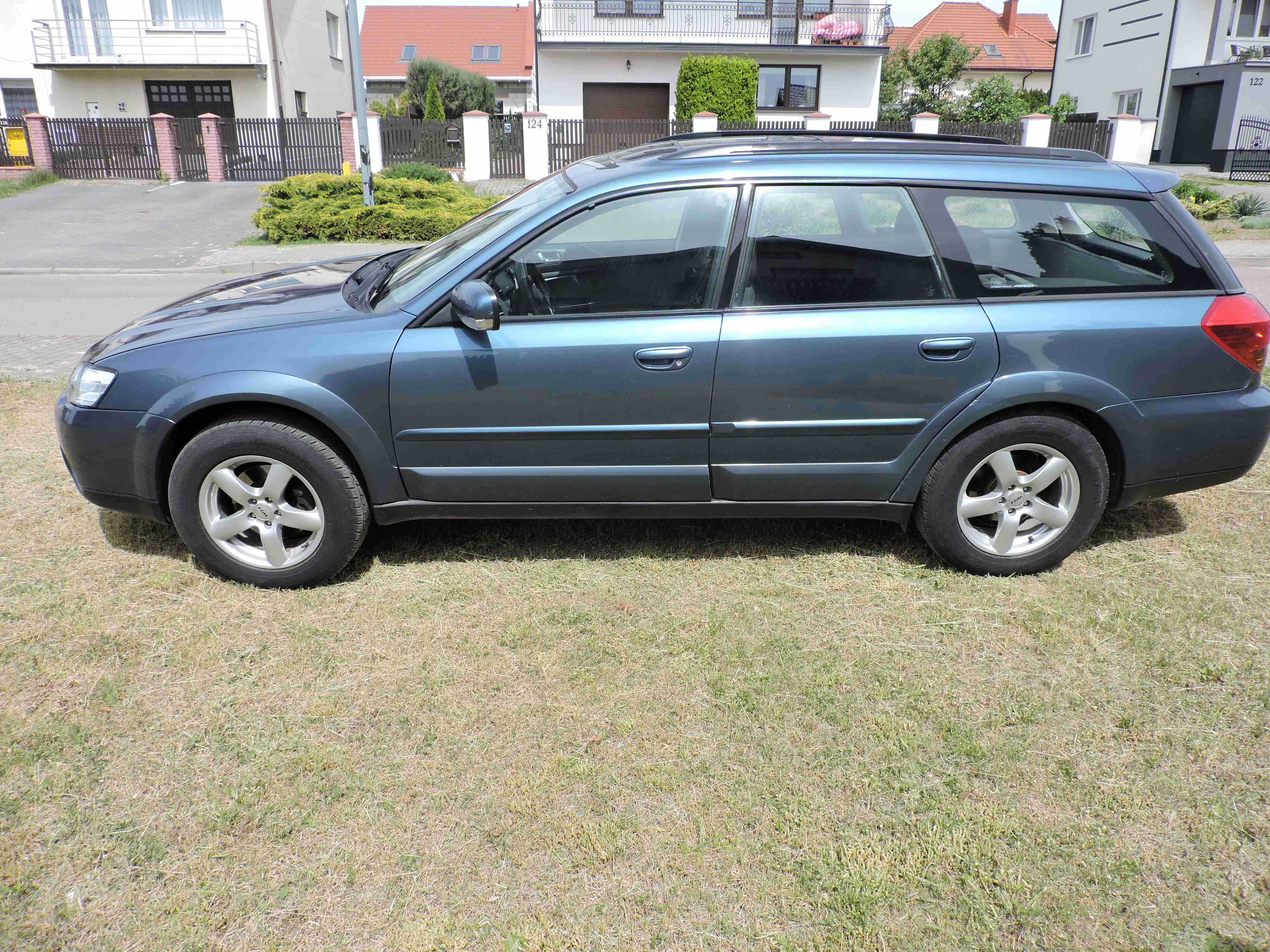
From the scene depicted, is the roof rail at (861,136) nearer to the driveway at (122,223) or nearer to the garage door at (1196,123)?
the driveway at (122,223)

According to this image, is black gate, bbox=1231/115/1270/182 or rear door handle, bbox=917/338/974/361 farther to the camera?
black gate, bbox=1231/115/1270/182

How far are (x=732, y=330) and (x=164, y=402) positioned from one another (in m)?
2.21

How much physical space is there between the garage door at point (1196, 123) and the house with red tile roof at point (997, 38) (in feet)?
57.8

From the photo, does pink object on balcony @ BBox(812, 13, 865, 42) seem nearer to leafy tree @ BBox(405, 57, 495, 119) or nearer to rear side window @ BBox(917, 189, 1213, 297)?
leafy tree @ BBox(405, 57, 495, 119)

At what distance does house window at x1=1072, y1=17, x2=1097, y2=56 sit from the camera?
127 ft

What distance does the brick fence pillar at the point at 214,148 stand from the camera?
24.4m

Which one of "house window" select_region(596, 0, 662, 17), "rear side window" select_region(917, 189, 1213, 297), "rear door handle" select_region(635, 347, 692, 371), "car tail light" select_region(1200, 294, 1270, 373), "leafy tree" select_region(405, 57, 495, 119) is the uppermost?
"house window" select_region(596, 0, 662, 17)

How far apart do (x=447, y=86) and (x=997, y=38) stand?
32.5 m

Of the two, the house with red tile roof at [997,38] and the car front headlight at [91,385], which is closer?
the car front headlight at [91,385]

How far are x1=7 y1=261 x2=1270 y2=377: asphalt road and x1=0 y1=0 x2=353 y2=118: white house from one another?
62.6 feet

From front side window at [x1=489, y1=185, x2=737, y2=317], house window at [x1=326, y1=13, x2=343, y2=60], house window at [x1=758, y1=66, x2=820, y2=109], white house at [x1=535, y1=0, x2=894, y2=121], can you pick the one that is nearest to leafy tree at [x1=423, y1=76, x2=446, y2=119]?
house window at [x1=326, y1=13, x2=343, y2=60]

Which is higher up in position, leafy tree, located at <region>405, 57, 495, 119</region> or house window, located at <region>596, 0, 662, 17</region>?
house window, located at <region>596, 0, 662, 17</region>

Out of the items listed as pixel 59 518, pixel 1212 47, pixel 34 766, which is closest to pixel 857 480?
pixel 34 766

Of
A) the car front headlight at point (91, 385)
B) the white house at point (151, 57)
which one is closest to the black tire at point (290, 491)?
the car front headlight at point (91, 385)
